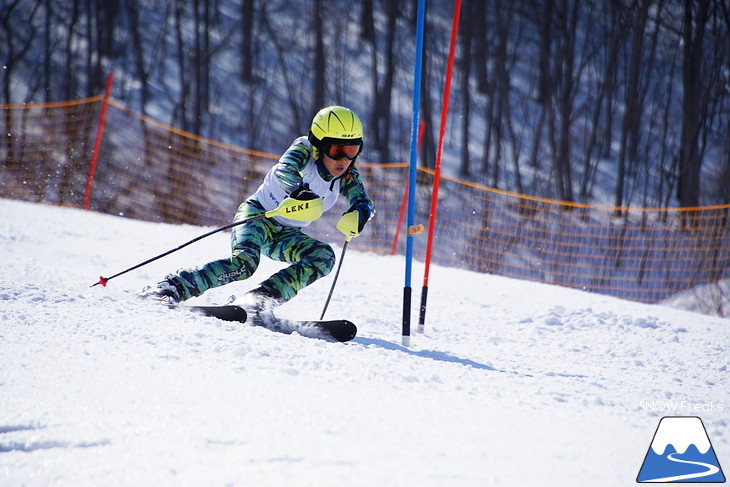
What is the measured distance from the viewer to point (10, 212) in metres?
8.05

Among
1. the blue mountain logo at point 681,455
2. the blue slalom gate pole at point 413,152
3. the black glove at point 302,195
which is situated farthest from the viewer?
the blue slalom gate pole at point 413,152

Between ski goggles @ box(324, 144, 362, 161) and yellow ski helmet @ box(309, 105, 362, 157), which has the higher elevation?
yellow ski helmet @ box(309, 105, 362, 157)

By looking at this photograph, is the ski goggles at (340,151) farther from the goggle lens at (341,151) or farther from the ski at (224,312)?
the ski at (224,312)

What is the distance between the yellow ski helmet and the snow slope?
47.0 inches

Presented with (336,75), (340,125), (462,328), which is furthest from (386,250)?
(336,75)

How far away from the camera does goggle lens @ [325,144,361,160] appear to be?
392 centimetres

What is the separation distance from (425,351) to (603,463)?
1.85 meters

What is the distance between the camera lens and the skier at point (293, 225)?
3.58 metres

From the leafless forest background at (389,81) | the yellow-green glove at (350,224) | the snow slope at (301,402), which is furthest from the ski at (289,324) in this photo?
the leafless forest background at (389,81)

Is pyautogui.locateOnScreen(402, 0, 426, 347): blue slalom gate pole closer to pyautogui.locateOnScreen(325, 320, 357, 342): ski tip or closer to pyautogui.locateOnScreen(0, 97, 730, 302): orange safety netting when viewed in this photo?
pyautogui.locateOnScreen(325, 320, 357, 342): ski tip

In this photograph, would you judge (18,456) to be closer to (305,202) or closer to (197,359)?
(197,359)

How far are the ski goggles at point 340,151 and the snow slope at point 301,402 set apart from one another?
110 centimetres

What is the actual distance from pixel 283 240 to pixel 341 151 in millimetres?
658

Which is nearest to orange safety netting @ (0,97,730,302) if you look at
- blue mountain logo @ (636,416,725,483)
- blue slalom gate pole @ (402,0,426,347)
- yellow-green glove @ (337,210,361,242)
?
blue slalom gate pole @ (402,0,426,347)
